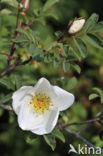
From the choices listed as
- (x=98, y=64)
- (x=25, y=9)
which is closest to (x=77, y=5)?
(x=98, y=64)

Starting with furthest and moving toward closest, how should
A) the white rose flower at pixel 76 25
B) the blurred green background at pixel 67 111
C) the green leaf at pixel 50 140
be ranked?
the blurred green background at pixel 67 111, the green leaf at pixel 50 140, the white rose flower at pixel 76 25

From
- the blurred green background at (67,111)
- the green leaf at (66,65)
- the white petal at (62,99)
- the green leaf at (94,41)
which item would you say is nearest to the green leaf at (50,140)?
the white petal at (62,99)

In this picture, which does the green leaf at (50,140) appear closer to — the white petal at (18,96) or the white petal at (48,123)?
the white petal at (48,123)

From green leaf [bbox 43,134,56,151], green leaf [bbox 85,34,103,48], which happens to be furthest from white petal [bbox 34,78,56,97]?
green leaf [bbox 85,34,103,48]

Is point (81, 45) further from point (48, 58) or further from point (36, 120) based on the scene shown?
point (36, 120)

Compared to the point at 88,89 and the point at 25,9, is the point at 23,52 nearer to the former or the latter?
the point at 25,9

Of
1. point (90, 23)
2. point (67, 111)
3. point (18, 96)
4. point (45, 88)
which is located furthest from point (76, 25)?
point (67, 111)
